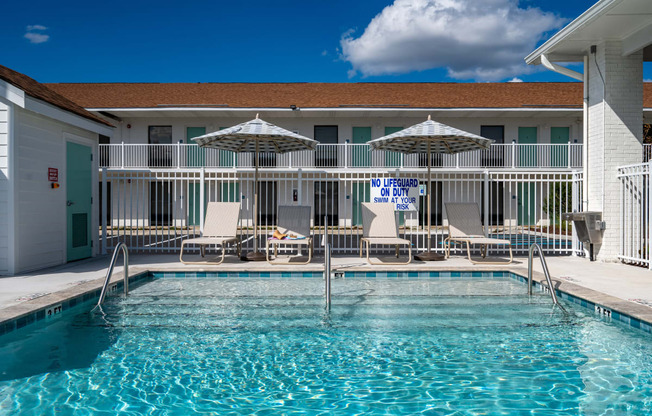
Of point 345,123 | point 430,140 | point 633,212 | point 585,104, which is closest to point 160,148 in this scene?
point 345,123

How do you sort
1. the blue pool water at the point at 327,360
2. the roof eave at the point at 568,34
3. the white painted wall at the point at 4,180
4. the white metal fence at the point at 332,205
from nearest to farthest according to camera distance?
the blue pool water at the point at 327,360, the white painted wall at the point at 4,180, the roof eave at the point at 568,34, the white metal fence at the point at 332,205

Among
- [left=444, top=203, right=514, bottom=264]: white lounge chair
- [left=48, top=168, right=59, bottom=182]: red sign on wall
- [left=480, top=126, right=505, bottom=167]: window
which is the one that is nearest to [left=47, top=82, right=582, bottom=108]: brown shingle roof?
[left=480, top=126, right=505, bottom=167]: window

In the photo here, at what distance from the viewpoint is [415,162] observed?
19562 millimetres

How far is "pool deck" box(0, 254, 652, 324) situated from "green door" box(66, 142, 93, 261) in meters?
0.32

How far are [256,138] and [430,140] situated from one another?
317cm

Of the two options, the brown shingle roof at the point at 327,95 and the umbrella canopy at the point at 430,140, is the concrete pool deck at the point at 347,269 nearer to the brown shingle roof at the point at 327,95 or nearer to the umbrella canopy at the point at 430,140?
the umbrella canopy at the point at 430,140

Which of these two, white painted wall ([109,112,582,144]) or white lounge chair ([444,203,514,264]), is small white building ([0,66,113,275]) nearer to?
white lounge chair ([444,203,514,264])

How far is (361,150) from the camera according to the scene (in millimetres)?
19016

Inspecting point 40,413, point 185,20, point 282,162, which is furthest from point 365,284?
point 185,20

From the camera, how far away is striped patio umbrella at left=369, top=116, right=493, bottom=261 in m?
8.00

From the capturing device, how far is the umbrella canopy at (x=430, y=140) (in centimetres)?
799

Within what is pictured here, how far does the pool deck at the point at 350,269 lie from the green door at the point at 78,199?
12.6 inches

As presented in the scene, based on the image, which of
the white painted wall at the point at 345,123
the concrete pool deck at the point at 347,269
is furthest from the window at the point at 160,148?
the concrete pool deck at the point at 347,269

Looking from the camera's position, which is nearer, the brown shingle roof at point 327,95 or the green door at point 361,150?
the green door at point 361,150
